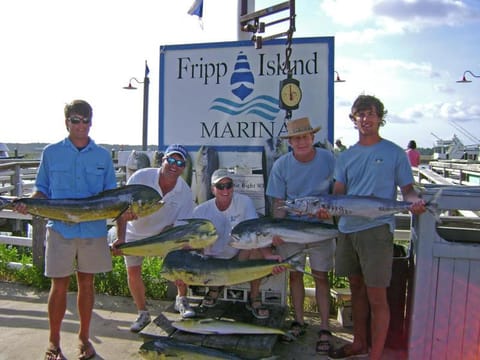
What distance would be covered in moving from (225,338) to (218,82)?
285cm

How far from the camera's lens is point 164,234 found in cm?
382

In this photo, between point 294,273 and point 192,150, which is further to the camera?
point 192,150

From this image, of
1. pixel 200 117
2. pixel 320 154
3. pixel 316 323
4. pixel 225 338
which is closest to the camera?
pixel 225 338

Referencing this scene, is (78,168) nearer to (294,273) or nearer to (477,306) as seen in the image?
(294,273)

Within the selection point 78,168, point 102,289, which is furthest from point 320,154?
point 102,289

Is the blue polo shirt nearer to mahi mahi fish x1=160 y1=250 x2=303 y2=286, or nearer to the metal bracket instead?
mahi mahi fish x1=160 y1=250 x2=303 y2=286

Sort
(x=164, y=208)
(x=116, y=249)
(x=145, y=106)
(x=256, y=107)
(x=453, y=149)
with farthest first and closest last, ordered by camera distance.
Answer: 1. (x=453, y=149)
2. (x=145, y=106)
3. (x=256, y=107)
4. (x=164, y=208)
5. (x=116, y=249)

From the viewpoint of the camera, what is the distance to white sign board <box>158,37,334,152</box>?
487 cm

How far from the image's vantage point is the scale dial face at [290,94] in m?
4.66

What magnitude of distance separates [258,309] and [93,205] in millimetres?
1786

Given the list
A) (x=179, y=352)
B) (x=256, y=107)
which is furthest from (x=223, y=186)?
(x=179, y=352)

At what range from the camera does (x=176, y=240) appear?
380 cm

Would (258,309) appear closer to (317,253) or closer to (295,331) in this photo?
(295,331)

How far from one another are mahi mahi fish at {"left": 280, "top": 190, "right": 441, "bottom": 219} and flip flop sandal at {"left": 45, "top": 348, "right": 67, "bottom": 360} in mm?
2330
